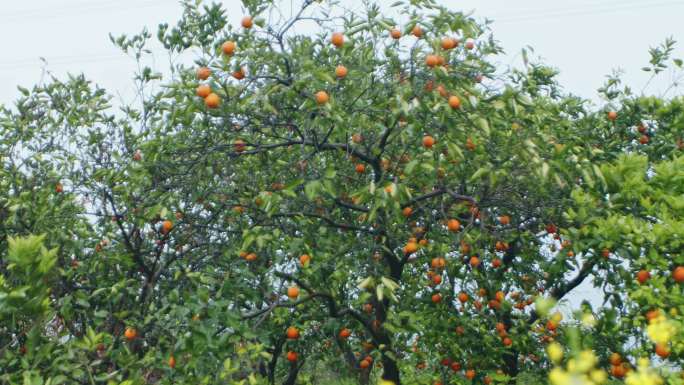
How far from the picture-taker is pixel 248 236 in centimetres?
426

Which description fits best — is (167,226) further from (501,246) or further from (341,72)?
(501,246)

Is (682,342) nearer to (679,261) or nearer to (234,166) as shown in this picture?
(679,261)

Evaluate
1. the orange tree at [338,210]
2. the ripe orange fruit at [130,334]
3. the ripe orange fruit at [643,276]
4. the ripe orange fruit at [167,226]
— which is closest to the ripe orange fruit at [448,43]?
the orange tree at [338,210]

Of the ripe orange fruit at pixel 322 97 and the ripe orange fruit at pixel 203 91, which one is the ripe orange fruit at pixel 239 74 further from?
the ripe orange fruit at pixel 322 97

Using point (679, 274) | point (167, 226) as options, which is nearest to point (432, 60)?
point (679, 274)

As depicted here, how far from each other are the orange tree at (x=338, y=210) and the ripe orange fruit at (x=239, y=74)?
0.04ft

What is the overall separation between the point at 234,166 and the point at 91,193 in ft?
4.03

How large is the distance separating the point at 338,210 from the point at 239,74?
5.08ft

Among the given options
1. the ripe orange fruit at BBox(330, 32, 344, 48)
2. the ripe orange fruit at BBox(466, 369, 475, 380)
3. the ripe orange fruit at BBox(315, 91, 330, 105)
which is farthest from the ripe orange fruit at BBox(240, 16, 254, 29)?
the ripe orange fruit at BBox(466, 369, 475, 380)

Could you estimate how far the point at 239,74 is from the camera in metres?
4.50

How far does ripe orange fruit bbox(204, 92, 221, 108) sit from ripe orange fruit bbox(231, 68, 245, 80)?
26cm

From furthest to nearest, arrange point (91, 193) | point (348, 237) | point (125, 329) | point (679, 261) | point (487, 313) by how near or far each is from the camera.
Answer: point (487, 313) < point (91, 193) < point (348, 237) < point (125, 329) < point (679, 261)

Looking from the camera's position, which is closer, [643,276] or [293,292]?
[643,276]

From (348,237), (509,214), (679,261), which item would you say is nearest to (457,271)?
(509,214)
